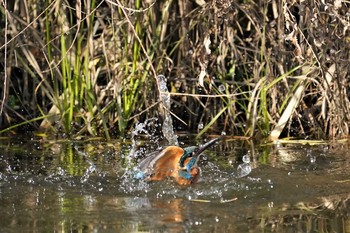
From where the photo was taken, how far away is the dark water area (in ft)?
13.3

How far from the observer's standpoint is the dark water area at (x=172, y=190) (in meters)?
4.04

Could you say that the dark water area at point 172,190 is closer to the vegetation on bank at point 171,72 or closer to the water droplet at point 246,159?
the water droplet at point 246,159

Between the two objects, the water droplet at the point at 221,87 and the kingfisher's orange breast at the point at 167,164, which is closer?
the kingfisher's orange breast at the point at 167,164

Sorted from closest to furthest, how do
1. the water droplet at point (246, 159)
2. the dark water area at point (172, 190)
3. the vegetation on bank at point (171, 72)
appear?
the dark water area at point (172, 190) → the water droplet at point (246, 159) → the vegetation on bank at point (171, 72)

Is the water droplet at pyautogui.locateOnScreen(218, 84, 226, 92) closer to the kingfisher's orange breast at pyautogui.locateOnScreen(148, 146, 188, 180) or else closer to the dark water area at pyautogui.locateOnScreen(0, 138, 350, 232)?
the dark water area at pyautogui.locateOnScreen(0, 138, 350, 232)

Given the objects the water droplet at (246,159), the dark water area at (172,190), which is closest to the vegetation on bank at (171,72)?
the dark water area at (172,190)

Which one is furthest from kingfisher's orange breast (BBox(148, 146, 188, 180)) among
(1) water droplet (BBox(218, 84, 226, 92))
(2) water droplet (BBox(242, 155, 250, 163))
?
(1) water droplet (BBox(218, 84, 226, 92))

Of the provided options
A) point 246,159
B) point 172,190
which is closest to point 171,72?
point 246,159

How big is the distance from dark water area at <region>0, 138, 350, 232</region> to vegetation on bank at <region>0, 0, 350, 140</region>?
10.9 inches

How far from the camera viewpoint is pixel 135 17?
6.24 metres

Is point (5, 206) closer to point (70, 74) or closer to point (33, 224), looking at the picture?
point (33, 224)

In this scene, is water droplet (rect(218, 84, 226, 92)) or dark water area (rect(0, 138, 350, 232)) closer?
dark water area (rect(0, 138, 350, 232))

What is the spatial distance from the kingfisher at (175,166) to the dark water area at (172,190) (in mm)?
63

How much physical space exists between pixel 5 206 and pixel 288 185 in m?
1.47
